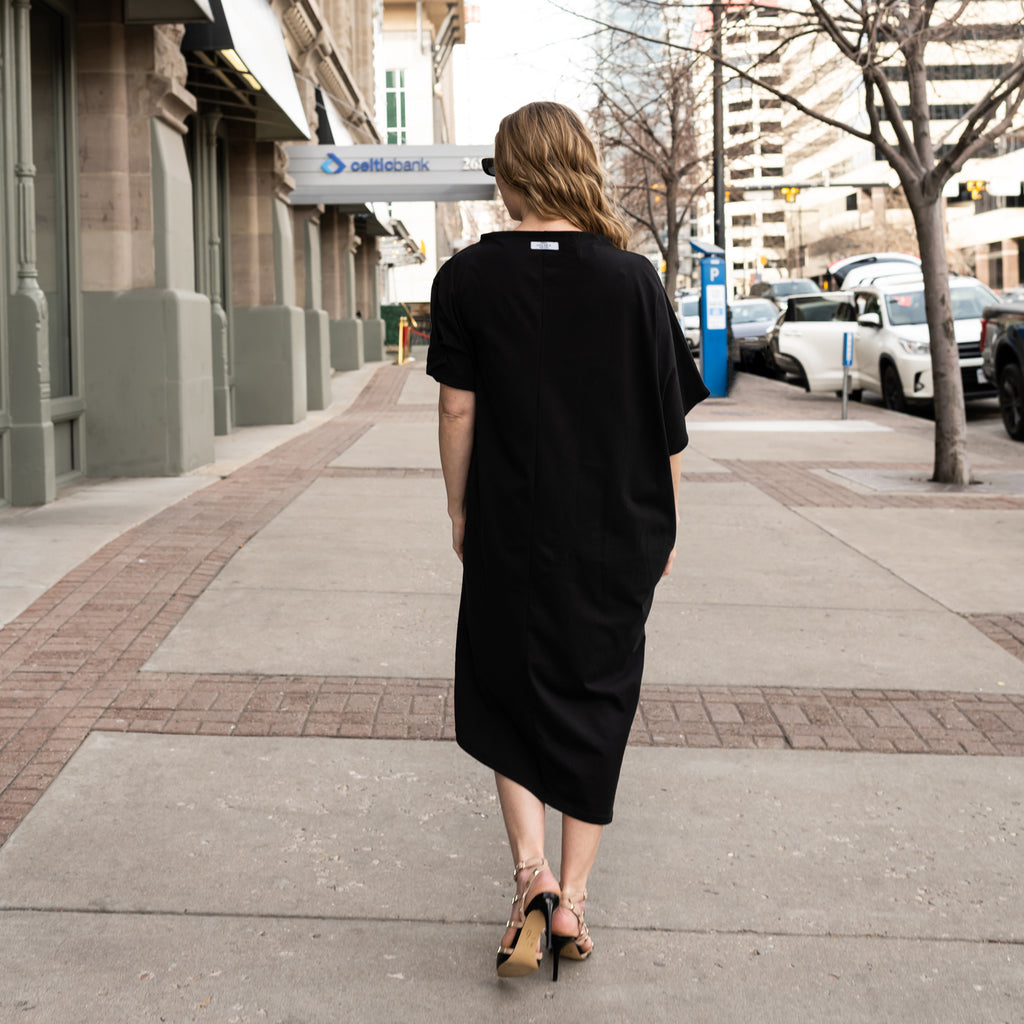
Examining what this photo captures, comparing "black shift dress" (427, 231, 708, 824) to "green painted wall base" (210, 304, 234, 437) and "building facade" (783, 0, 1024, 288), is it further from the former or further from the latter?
"building facade" (783, 0, 1024, 288)

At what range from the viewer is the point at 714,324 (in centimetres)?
2483

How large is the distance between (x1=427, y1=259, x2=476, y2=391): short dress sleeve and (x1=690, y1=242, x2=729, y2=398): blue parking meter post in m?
21.5

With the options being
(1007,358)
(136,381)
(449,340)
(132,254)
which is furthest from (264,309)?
(449,340)

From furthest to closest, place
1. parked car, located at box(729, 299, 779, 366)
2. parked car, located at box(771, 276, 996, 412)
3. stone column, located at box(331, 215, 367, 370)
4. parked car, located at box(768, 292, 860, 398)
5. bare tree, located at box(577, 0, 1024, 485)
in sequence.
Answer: parked car, located at box(729, 299, 779, 366) < stone column, located at box(331, 215, 367, 370) < parked car, located at box(768, 292, 860, 398) < parked car, located at box(771, 276, 996, 412) < bare tree, located at box(577, 0, 1024, 485)

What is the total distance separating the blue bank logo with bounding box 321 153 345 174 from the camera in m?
20.5

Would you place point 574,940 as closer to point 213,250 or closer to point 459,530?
point 459,530

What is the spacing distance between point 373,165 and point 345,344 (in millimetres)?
9921

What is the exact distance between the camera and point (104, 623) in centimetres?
659

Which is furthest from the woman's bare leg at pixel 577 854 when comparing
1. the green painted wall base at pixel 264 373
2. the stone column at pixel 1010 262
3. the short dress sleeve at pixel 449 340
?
the stone column at pixel 1010 262

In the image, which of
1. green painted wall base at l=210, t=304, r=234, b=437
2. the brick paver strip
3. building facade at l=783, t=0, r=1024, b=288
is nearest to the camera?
the brick paver strip

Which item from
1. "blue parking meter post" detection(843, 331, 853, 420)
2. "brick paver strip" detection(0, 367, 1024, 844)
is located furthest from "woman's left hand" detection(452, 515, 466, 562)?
"blue parking meter post" detection(843, 331, 853, 420)

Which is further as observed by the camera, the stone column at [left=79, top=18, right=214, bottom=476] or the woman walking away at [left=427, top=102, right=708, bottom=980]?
the stone column at [left=79, top=18, right=214, bottom=476]

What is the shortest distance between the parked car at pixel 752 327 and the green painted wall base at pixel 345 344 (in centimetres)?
824

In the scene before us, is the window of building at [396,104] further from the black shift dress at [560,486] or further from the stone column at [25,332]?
the black shift dress at [560,486]
